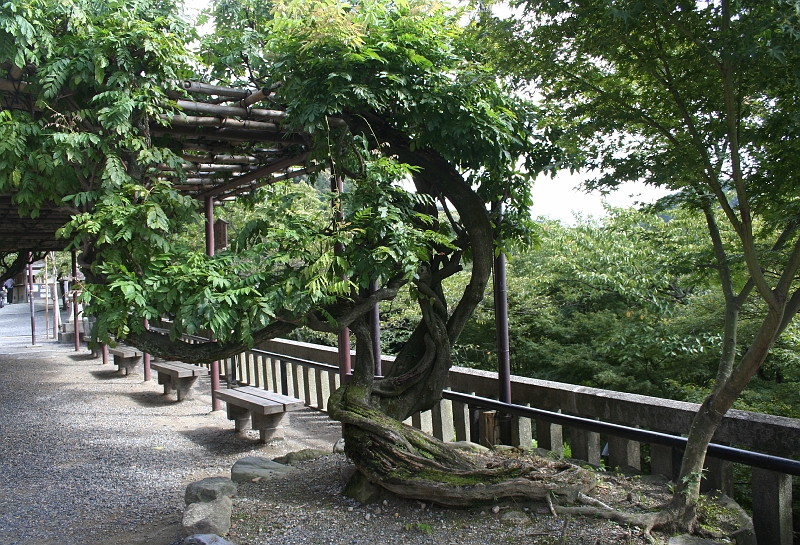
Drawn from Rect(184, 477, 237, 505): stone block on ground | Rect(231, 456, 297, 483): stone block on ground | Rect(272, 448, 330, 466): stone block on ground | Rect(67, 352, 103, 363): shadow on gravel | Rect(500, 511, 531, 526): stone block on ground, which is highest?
Rect(500, 511, 531, 526): stone block on ground

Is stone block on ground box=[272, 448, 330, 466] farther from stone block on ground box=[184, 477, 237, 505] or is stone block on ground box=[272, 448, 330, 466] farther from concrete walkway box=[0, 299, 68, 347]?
concrete walkway box=[0, 299, 68, 347]

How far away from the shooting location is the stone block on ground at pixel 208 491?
363 centimetres

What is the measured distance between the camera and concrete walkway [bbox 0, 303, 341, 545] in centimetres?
420

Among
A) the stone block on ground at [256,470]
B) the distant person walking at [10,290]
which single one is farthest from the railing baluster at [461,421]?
the distant person walking at [10,290]

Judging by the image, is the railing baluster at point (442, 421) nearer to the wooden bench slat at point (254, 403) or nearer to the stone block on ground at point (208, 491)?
the wooden bench slat at point (254, 403)

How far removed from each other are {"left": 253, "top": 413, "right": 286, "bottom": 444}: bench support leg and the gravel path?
10 cm

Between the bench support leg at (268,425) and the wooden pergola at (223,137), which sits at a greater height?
the wooden pergola at (223,137)

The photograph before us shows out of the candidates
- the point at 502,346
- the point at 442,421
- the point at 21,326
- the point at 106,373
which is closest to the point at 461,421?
the point at 442,421

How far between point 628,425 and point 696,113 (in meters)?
2.14

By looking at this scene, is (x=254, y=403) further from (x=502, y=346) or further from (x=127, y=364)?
(x=127, y=364)

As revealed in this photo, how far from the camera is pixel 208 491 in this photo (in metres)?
3.65

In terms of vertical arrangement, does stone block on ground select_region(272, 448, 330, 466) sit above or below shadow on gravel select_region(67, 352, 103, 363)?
above

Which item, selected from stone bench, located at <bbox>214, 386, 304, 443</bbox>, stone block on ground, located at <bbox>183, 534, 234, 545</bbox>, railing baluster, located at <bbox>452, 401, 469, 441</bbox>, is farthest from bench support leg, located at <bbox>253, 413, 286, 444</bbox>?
stone block on ground, located at <bbox>183, 534, 234, 545</bbox>

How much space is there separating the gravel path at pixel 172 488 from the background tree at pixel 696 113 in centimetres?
74
